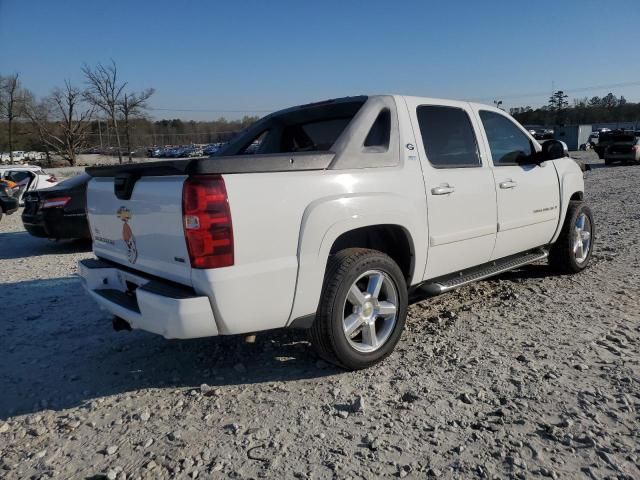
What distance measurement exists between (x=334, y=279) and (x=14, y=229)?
11034 millimetres

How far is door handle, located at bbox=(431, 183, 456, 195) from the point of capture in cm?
370

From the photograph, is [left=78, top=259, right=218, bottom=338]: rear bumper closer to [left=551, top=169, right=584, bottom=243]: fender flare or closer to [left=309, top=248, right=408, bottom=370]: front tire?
[left=309, top=248, right=408, bottom=370]: front tire

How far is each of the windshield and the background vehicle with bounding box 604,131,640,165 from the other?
2510 centimetres

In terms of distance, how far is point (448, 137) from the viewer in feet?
13.3

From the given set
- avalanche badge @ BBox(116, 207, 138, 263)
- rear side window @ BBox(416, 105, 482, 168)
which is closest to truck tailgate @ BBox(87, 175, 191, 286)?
avalanche badge @ BBox(116, 207, 138, 263)

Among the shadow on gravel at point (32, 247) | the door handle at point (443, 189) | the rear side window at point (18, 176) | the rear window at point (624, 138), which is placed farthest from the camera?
A: the rear window at point (624, 138)

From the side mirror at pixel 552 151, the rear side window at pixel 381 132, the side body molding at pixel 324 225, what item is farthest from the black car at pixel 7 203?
the side mirror at pixel 552 151

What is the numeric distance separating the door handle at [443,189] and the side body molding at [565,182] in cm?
202

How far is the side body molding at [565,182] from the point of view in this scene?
521cm

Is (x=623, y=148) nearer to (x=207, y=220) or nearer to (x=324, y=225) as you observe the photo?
(x=324, y=225)

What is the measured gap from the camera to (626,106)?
92.9 meters

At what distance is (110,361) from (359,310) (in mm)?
1965

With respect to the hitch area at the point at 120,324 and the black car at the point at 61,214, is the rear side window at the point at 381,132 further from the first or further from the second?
the black car at the point at 61,214

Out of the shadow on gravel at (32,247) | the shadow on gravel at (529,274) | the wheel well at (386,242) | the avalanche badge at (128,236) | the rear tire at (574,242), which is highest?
the avalanche badge at (128,236)
